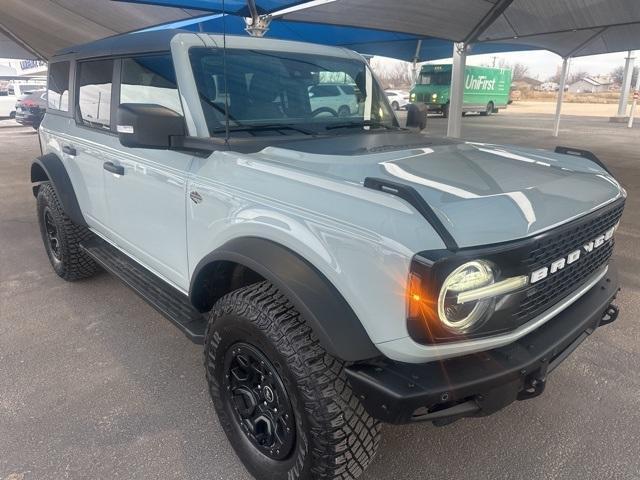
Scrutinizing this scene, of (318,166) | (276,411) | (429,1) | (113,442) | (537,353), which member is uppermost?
(429,1)

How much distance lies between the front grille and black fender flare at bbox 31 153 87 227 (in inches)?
128

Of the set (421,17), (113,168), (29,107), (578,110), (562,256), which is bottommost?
(562,256)

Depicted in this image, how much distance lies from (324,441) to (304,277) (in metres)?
0.60

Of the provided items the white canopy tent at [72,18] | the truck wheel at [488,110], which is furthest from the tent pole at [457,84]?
the truck wheel at [488,110]

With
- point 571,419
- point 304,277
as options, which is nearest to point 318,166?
point 304,277

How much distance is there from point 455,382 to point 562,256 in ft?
2.26

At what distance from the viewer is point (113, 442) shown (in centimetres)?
236

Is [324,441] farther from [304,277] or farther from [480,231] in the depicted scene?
[480,231]

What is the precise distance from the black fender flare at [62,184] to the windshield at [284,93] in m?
1.80

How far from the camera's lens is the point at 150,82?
2.81 metres

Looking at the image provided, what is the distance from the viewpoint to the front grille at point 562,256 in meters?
1.74

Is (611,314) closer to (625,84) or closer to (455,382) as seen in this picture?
(455,382)

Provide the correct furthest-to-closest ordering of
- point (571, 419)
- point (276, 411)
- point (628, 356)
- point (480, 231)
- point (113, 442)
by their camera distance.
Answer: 1. point (628, 356)
2. point (571, 419)
3. point (113, 442)
4. point (276, 411)
5. point (480, 231)

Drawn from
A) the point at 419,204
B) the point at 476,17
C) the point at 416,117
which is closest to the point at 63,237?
the point at 416,117
